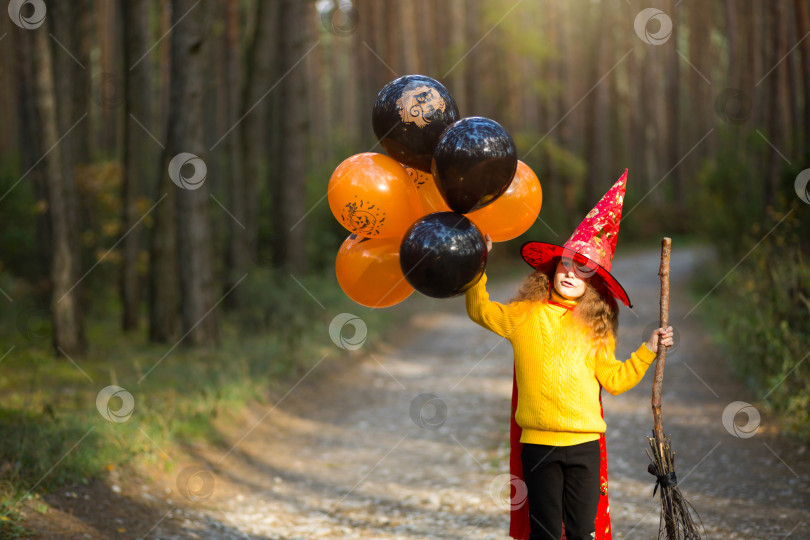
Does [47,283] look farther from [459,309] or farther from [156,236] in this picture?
[459,309]

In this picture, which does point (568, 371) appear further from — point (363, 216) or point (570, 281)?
point (363, 216)

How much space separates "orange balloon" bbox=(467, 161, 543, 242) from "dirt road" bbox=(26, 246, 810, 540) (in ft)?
6.53

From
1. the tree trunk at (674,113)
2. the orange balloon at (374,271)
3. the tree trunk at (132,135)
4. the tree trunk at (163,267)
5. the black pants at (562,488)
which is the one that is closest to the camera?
the black pants at (562,488)

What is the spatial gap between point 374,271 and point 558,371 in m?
0.96

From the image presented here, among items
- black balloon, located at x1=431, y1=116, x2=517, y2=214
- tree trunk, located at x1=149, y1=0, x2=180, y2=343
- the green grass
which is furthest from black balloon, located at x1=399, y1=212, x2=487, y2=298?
tree trunk, located at x1=149, y1=0, x2=180, y2=343

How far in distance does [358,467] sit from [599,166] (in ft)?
64.7

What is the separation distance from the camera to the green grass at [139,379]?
187 inches

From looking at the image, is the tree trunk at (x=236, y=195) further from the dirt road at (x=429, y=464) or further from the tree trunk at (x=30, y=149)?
the dirt road at (x=429, y=464)

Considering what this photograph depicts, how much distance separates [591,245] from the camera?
322 centimetres

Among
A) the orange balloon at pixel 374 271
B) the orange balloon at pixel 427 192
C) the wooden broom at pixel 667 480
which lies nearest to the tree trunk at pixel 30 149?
the orange balloon at pixel 374 271

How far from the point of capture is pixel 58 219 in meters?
8.07

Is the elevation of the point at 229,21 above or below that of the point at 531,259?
above

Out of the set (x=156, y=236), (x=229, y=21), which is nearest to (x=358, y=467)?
(x=156, y=236)

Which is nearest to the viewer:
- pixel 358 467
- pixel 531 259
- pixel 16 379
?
pixel 531 259
